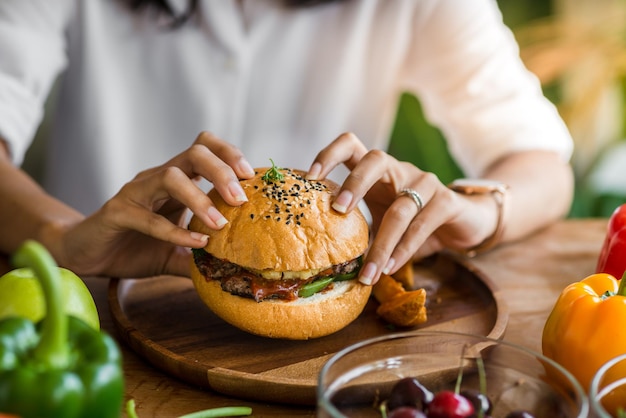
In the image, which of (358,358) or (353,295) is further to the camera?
(353,295)

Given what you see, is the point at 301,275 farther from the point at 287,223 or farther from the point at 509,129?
the point at 509,129

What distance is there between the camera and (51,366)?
941 mm

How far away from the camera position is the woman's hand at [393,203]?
5.27 ft

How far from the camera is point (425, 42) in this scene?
9.03ft

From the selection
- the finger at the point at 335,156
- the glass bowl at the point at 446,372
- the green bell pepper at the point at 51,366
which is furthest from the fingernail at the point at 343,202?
the green bell pepper at the point at 51,366

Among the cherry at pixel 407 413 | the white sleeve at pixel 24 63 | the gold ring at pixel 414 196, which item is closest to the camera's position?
the cherry at pixel 407 413

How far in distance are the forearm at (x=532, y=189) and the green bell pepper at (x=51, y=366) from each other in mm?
1392

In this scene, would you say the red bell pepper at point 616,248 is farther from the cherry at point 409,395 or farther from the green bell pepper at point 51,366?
the green bell pepper at point 51,366

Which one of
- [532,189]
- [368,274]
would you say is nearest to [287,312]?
[368,274]

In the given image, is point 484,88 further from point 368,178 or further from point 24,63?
point 24,63

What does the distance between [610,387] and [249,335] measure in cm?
79

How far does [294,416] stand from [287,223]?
0.38 m

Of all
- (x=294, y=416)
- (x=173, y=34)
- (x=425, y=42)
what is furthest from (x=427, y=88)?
(x=294, y=416)

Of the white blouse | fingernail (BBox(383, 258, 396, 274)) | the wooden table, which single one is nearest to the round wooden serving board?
the wooden table
